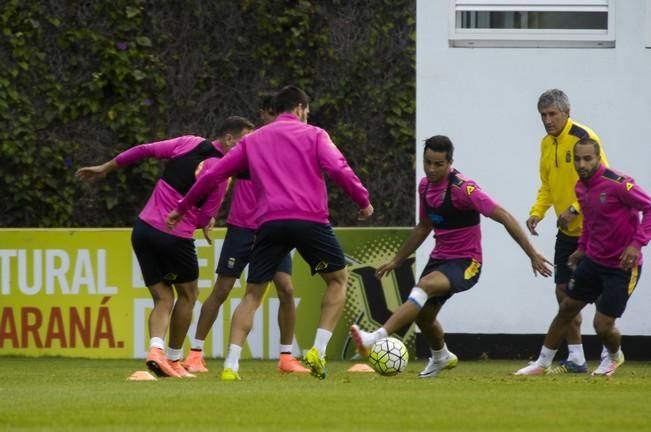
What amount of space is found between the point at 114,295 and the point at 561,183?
4.56m

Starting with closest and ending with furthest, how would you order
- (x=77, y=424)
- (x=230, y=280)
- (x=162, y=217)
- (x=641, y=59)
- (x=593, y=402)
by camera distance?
(x=77, y=424), (x=593, y=402), (x=162, y=217), (x=230, y=280), (x=641, y=59)

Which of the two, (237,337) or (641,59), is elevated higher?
(641,59)

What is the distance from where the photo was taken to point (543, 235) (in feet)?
46.5

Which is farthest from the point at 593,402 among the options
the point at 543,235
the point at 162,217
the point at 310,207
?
the point at 543,235

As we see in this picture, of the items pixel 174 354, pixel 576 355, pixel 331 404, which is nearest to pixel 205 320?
pixel 174 354

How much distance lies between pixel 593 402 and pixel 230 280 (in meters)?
4.65

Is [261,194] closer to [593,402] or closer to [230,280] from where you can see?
[230,280]

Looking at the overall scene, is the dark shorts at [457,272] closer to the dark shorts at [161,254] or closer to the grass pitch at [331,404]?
the grass pitch at [331,404]

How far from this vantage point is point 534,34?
559 inches

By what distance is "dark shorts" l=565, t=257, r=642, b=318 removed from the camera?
11.0 metres

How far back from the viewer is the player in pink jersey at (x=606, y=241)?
35.4 ft

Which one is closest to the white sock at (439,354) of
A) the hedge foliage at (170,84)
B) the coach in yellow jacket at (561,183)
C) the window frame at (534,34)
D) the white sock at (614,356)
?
the coach in yellow jacket at (561,183)

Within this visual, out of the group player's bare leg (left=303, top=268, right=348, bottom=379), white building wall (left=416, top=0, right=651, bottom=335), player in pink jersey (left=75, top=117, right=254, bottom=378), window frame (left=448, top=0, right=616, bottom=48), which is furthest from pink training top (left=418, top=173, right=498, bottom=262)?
window frame (left=448, top=0, right=616, bottom=48)

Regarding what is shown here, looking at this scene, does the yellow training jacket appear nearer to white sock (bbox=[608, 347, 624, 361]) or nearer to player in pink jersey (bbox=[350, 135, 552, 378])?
white sock (bbox=[608, 347, 624, 361])
